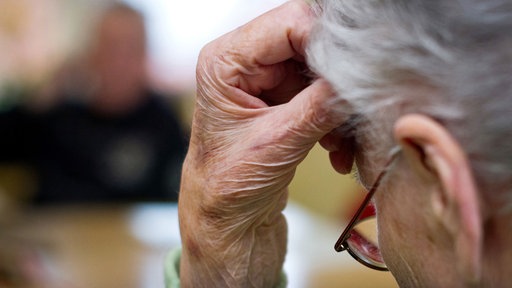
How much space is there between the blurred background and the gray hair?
1.11 m

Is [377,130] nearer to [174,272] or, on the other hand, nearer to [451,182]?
[451,182]

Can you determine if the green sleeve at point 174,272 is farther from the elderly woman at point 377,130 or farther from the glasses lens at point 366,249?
the glasses lens at point 366,249

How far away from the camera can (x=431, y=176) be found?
59 centimetres

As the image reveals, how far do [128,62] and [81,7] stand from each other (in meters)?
1.82

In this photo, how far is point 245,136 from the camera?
793mm

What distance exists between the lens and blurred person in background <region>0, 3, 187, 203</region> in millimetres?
2496

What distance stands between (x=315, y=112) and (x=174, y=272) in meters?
0.44

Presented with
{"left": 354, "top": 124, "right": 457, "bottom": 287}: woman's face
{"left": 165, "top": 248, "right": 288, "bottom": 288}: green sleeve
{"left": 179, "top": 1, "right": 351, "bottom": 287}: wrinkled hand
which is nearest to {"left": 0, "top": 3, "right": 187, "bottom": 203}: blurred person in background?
{"left": 165, "top": 248, "right": 288, "bottom": 288}: green sleeve

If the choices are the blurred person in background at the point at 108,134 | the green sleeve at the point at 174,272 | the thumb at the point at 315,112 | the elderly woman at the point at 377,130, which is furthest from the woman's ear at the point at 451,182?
the blurred person in background at the point at 108,134

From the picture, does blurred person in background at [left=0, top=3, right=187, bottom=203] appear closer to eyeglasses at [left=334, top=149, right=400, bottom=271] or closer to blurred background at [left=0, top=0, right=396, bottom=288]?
blurred background at [left=0, top=0, right=396, bottom=288]

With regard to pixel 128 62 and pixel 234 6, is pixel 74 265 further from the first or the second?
pixel 234 6

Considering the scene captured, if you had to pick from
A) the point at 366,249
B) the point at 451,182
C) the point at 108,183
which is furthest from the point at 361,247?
the point at 108,183

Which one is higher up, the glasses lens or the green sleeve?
the glasses lens

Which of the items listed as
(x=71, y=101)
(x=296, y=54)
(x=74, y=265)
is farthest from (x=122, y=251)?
(x=296, y=54)
